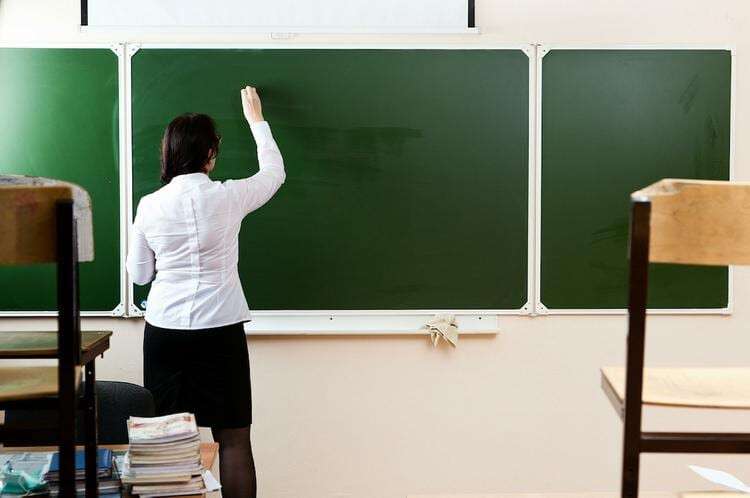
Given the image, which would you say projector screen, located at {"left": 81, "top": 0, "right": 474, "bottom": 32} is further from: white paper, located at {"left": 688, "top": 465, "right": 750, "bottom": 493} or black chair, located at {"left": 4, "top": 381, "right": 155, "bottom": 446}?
white paper, located at {"left": 688, "top": 465, "right": 750, "bottom": 493}

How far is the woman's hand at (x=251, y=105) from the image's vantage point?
10.3 ft

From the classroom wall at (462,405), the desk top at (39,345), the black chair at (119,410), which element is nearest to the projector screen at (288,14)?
the classroom wall at (462,405)

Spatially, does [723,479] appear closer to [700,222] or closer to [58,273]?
[700,222]

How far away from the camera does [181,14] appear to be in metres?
3.30

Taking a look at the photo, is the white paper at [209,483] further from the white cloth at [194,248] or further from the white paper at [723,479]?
the white paper at [723,479]

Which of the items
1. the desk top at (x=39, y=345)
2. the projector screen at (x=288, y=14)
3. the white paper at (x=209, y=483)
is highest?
the projector screen at (x=288, y=14)

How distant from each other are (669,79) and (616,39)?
29cm

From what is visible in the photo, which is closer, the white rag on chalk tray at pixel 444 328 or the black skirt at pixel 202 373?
the black skirt at pixel 202 373

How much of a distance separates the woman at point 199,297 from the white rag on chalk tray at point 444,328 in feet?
3.03

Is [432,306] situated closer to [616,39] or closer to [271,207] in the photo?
[271,207]

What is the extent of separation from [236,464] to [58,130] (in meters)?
1.62

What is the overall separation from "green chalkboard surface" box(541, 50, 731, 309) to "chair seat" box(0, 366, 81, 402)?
2.24m

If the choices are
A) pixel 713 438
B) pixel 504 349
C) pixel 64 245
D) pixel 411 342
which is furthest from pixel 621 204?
pixel 64 245

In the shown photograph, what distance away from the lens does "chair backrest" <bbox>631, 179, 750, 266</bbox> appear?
54.6 inches
